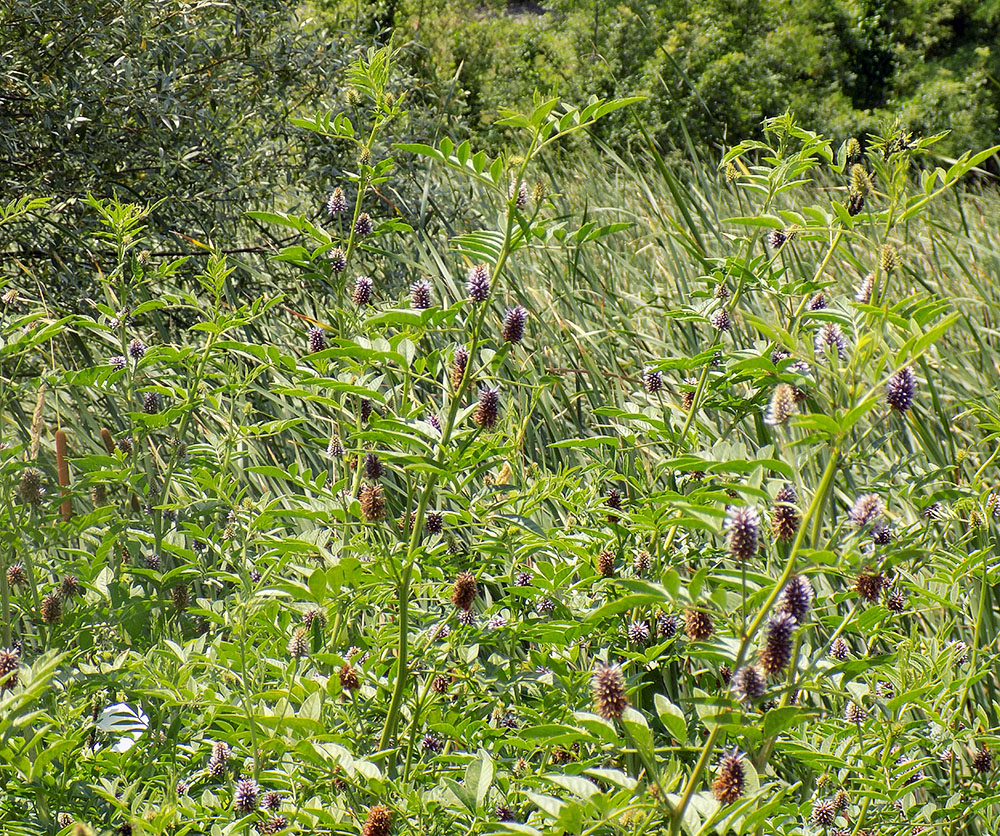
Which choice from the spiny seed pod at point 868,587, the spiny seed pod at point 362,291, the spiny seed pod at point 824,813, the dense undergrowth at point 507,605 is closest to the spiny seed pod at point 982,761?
the dense undergrowth at point 507,605

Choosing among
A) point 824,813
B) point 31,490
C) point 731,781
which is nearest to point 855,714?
point 824,813

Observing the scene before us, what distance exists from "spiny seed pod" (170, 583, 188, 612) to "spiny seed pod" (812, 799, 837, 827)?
1222mm

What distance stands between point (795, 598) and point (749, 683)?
106 millimetres

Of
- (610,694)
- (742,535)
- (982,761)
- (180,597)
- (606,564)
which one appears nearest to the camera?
(742,535)

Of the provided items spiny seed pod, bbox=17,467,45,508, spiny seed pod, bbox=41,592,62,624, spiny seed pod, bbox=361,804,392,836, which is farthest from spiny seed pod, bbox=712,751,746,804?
spiny seed pod, bbox=17,467,45,508

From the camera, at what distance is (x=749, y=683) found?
0.96 meters

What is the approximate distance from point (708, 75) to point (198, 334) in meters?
12.9

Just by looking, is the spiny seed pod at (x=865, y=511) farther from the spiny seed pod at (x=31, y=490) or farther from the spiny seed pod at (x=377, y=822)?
the spiny seed pod at (x=31, y=490)

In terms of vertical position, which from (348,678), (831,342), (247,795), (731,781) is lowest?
(247,795)

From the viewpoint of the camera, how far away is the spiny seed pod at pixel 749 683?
952 mm

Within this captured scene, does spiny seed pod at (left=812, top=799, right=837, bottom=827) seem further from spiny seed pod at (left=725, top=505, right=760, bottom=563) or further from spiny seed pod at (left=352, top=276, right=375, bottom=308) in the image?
spiny seed pod at (left=352, top=276, right=375, bottom=308)

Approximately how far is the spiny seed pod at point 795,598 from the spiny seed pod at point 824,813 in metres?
0.66

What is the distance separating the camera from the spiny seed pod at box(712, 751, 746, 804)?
103 cm

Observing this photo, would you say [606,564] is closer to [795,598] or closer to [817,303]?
[795,598]
